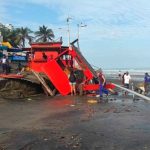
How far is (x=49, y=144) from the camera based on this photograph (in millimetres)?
9836

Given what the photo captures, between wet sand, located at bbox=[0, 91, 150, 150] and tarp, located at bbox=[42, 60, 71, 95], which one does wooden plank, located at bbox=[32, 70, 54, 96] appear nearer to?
tarp, located at bbox=[42, 60, 71, 95]

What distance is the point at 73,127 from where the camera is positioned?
12.8 m

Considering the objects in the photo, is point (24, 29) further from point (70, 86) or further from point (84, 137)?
point (84, 137)

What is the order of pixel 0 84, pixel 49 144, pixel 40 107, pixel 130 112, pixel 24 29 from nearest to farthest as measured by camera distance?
pixel 49 144 < pixel 130 112 < pixel 40 107 < pixel 0 84 < pixel 24 29

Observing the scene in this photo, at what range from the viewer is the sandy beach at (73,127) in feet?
32.2

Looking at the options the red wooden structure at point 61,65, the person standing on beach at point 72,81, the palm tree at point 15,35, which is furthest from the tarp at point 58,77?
the palm tree at point 15,35

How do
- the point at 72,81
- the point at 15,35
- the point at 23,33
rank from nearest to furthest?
1. the point at 72,81
2. the point at 15,35
3. the point at 23,33

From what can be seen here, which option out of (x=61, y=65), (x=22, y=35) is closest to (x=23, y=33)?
(x=22, y=35)

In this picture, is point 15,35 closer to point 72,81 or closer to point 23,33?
point 23,33

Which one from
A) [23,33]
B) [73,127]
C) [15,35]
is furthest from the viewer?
[23,33]

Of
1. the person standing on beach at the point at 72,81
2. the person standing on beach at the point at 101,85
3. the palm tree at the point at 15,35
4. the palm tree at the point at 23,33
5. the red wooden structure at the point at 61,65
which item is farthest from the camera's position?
the palm tree at the point at 23,33

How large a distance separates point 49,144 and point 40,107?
9.84 meters

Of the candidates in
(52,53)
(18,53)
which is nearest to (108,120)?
(52,53)

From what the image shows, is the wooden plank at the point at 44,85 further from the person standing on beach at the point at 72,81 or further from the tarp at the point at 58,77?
the person standing on beach at the point at 72,81
